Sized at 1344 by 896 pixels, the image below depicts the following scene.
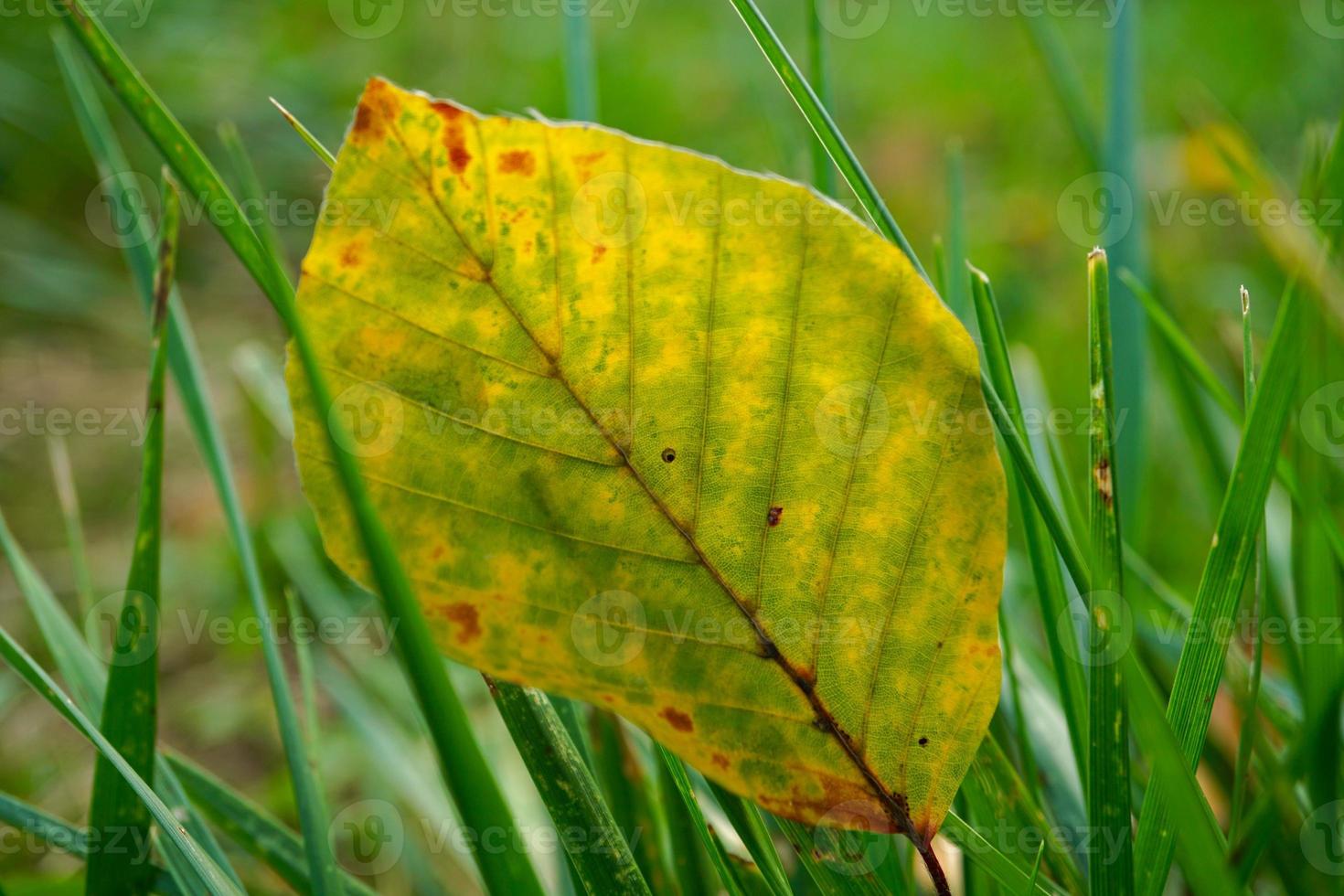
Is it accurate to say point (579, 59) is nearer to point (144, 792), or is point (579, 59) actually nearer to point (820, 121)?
point (820, 121)

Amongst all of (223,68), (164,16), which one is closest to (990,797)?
(223,68)

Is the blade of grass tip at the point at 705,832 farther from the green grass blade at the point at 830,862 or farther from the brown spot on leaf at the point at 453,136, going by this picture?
the brown spot on leaf at the point at 453,136
